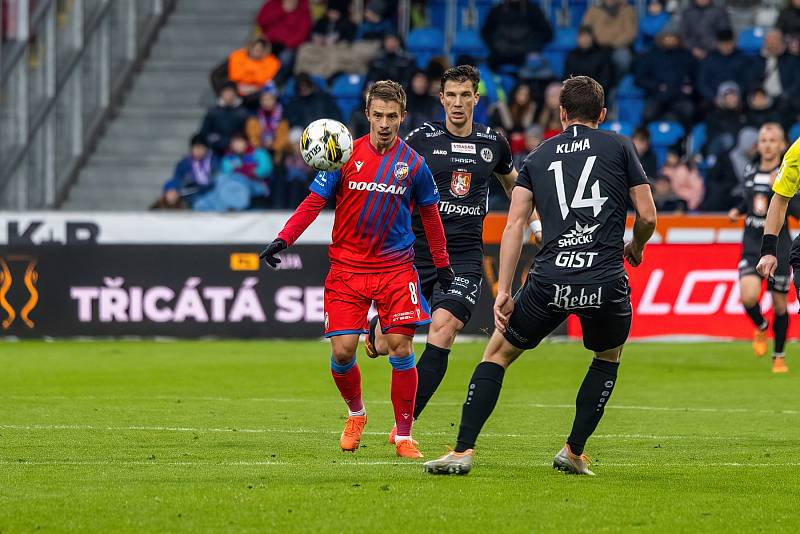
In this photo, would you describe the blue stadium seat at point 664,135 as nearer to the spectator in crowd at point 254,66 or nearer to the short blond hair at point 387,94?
the spectator in crowd at point 254,66

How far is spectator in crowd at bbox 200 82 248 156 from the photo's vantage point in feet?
77.0

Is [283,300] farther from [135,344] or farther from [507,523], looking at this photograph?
[507,523]

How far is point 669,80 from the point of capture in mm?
23281

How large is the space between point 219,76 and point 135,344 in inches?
274

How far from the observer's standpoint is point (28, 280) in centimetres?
1922

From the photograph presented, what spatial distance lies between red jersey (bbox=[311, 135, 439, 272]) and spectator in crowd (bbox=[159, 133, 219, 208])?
13.5m

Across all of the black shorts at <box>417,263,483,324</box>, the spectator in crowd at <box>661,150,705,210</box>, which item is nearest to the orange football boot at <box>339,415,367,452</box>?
the black shorts at <box>417,263,483,324</box>

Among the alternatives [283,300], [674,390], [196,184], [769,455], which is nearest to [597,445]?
[769,455]

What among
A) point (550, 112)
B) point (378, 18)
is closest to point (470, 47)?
point (378, 18)

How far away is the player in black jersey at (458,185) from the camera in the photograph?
9.98 metres

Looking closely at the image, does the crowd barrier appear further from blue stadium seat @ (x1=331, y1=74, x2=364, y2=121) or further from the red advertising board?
blue stadium seat @ (x1=331, y1=74, x2=364, y2=121)

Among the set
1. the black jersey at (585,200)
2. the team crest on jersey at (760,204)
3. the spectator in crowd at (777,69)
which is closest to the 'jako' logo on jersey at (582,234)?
the black jersey at (585,200)

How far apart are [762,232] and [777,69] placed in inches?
330

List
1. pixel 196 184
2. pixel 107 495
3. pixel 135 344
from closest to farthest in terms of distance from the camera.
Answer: pixel 107 495
pixel 135 344
pixel 196 184
